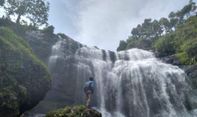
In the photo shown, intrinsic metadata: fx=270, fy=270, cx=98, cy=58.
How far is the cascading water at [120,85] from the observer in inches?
964

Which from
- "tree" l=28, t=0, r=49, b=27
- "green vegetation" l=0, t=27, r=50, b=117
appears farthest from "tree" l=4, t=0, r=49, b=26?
"green vegetation" l=0, t=27, r=50, b=117

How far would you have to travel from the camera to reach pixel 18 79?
15773 millimetres

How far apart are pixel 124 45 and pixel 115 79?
28116 millimetres

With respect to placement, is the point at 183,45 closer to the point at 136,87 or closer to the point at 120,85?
the point at 136,87

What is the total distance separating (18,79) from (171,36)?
3025cm

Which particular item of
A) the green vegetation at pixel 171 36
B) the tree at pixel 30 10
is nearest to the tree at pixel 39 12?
the tree at pixel 30 10

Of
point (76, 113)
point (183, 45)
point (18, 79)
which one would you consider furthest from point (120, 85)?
point (76, 113)

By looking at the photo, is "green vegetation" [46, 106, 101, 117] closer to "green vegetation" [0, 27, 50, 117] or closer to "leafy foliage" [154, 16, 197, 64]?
"green vegetation" [0, 27, 50, 117]

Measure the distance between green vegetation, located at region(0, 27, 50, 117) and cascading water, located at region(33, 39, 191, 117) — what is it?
649 cm

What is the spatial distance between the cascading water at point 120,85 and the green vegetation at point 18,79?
21.3 ft

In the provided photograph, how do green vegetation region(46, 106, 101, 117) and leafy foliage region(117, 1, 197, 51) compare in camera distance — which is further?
leafy foliage region(117, 1, 197, 51)

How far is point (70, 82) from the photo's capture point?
82.8 ft

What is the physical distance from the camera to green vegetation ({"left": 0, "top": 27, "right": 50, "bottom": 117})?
14016 millimetres

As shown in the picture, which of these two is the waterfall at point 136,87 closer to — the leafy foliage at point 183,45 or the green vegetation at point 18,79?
the leafy foliage at point 183,45
